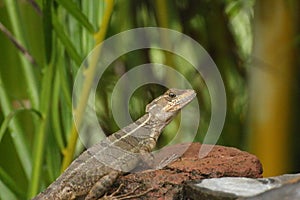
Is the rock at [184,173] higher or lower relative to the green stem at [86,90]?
lower

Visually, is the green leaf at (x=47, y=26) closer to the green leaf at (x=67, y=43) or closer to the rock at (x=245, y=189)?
the green leaf at (x=67, y=43)

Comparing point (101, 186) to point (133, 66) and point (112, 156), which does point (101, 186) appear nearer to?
point (112, 156)

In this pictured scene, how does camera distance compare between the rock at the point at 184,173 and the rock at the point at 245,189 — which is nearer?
the rock at the point at 245,189

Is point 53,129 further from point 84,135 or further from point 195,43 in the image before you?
point 195,43

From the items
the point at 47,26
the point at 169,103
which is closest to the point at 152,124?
the point at 169,103

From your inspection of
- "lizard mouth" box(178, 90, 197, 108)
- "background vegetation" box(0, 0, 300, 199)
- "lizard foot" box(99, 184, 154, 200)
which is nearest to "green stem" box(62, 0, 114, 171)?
"background vegetation" box(0, 0, 300, 199)

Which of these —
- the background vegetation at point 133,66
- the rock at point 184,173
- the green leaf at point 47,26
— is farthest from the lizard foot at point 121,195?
the green leaf at point 47,26
